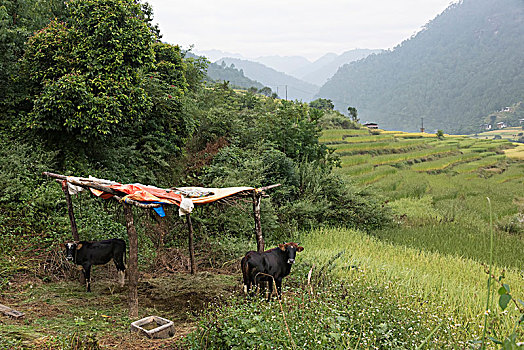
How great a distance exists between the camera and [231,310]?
3842 millimetres

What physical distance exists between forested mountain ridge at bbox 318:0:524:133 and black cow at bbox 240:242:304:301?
78.9 meters

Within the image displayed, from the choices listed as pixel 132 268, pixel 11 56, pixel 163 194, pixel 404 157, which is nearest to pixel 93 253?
pixel 132 268

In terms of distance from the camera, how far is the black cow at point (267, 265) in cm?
475

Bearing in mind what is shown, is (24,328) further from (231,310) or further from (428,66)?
(428,66)

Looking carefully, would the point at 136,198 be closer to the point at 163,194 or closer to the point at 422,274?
the point at 163,194

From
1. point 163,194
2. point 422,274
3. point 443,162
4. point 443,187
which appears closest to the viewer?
point 163,194

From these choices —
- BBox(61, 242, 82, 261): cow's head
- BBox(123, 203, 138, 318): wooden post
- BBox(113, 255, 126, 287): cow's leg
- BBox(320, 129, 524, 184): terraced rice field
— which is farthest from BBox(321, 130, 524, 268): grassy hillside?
BBox(61, 242, 82, 261): cow's head

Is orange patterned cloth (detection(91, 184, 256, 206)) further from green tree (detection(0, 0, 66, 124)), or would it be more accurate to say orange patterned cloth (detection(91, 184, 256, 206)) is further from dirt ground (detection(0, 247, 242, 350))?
green tree (detection(0, 0, 66, 124))

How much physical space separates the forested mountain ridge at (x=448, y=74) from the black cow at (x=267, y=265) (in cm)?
7893

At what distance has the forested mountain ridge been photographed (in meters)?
86.5

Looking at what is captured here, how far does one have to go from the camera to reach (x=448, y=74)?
106 m

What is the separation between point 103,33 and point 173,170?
3737 mm

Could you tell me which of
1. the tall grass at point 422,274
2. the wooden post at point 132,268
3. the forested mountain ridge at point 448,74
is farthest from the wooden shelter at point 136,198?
the forested mountain ridge at point 448,74

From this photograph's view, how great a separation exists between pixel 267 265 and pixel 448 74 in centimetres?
11744
